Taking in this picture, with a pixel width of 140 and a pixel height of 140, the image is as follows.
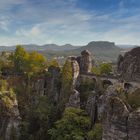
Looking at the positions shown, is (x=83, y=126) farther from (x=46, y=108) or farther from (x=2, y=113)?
(x=2, y=113)

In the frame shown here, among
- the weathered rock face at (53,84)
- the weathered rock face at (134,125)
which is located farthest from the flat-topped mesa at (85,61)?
the weathered rock face at (134,125)

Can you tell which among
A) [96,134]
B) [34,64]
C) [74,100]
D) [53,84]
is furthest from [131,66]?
[34,64]

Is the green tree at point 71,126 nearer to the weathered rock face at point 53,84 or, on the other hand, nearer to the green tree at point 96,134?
the green tree at point 96,134

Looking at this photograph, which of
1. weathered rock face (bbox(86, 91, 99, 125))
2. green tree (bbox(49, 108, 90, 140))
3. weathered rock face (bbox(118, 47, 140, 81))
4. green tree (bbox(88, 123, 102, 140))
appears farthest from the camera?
weathered rock face (bbox(118, 47, 140, 81))

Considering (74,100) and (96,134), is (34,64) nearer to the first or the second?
(74,100)

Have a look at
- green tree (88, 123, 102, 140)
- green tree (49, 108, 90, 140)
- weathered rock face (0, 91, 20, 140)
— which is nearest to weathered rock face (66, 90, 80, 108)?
green tree (49, 108, 90, 140)

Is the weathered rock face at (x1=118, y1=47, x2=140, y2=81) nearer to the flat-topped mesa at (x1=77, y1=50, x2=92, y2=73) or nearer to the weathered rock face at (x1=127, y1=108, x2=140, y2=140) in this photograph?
the flat-topped mesa at (x1=77, y1=50, x2=92, y2=73)

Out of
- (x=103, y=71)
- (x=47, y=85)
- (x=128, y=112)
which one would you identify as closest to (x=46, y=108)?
(x=47, y=85)
